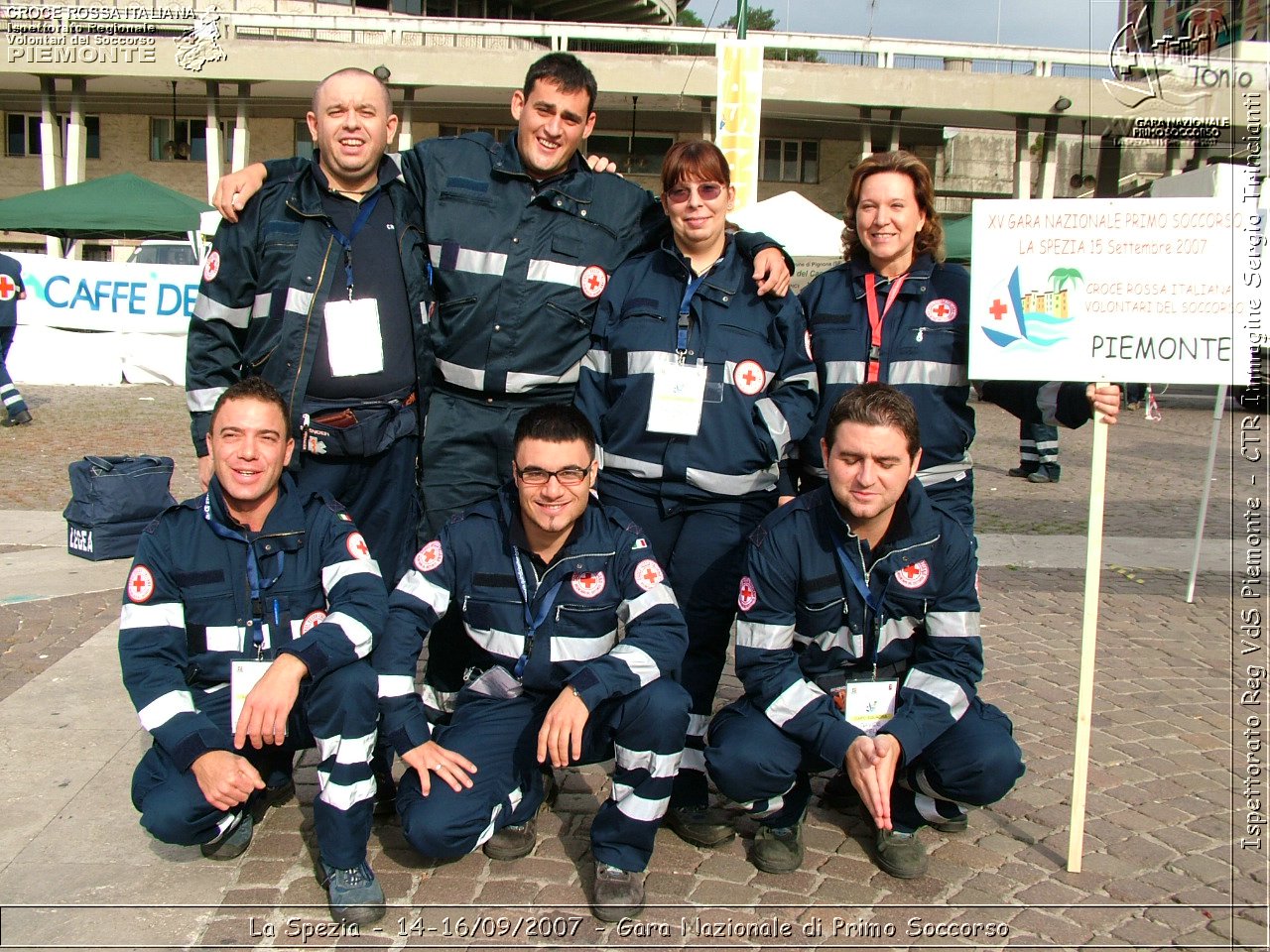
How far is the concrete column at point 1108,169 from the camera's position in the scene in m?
32.9

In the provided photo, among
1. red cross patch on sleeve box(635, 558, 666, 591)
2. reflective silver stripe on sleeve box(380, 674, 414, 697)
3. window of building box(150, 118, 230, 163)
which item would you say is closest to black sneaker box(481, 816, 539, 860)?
reflective silver stripe on sleeve box(380, 674, 414, 697)

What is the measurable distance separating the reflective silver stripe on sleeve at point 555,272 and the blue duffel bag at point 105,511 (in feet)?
12.9

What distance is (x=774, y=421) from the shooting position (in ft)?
12.0

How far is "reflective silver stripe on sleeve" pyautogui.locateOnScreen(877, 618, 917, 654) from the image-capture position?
11.2ft

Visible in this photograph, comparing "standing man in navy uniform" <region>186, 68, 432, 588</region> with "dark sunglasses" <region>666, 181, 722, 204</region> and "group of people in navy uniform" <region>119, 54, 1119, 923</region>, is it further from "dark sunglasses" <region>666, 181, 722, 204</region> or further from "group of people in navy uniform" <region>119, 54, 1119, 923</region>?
"dark sunglasses" <region>666, 181, 722, 204</region>

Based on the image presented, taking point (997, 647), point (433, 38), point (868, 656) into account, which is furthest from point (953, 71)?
point (868, 656)

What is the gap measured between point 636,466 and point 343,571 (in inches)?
40.7

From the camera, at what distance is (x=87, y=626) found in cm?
562

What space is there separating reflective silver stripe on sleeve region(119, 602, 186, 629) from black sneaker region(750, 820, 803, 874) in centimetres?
196

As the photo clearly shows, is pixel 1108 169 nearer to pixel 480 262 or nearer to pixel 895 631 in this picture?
pixel 480 262

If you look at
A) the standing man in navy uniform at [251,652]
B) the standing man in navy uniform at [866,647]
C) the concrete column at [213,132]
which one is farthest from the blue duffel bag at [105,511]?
the concrete column at [213,132]

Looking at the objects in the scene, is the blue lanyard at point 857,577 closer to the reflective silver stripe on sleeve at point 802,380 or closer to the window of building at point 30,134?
the reflective silver stripe on sleeve at point 802,380

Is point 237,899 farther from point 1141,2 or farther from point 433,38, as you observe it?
point 433,38

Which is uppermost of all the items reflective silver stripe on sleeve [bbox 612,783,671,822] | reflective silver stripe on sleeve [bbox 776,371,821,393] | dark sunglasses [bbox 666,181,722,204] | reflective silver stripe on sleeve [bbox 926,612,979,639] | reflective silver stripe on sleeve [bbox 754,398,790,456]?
dark sunglasses [bbox 666,181,722,204]
